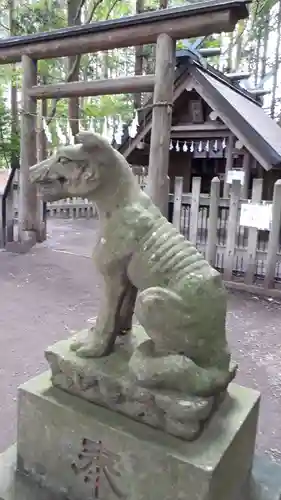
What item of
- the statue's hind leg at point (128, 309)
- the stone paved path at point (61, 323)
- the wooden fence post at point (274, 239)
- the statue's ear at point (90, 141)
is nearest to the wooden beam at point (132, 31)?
the wooden fence post at point (274, 239)

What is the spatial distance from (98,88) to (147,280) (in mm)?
4833

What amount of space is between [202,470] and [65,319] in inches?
98.8

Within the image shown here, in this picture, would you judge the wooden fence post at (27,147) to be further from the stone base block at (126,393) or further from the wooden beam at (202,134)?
the stone base block at (126,393)

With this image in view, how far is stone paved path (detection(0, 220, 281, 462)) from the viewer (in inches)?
93.4

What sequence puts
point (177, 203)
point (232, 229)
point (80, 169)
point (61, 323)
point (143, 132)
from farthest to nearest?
point (143, 132)
point (177, 203)
point (232, 229)
point (61, 323)
point (80, 169)

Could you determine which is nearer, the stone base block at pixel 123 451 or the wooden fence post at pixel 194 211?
the stone base block at pixel 123 451

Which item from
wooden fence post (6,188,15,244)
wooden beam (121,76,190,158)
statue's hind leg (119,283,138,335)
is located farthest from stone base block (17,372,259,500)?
wooden beam (121,76,190,158)

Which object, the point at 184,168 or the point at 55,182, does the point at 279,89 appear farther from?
the point at 55,182

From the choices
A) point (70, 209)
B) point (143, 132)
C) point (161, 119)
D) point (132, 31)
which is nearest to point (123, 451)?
point (161, 119)

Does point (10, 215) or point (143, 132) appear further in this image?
point (143, 132)

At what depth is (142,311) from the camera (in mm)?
A: 1342

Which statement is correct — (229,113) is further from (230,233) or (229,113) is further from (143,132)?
(230,233)

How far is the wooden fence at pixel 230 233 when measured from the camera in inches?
179

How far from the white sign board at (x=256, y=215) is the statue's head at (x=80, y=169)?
11.0 feet
